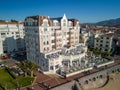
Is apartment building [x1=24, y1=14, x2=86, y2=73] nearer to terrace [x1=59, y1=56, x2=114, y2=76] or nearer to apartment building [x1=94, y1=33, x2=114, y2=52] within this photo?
terrace [x1=59, y1=56, x2=114, y2=76]

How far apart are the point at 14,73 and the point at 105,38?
54.1m

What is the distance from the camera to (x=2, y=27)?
8044cm

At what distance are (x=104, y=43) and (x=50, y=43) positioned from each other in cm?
3683

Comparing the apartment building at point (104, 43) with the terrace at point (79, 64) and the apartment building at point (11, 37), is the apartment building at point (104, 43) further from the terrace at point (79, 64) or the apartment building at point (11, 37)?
the apartment building at point (11, 37)

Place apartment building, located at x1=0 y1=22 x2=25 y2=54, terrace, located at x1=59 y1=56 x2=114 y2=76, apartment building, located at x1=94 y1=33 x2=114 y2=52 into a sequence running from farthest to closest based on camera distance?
1. apartment building, located at x1=94 y1=33 x2=114 y2=52
2. apartment building, located at x1=0 y1=22 x2=25 y2=54
3. terrace, located at x1=59 y1=56 x2=114 y2=76

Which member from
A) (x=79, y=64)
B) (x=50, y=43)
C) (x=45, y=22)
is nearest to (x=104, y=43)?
(x=79, y=64)

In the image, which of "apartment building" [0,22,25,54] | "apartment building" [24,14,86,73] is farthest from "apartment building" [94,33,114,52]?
"apartment building" [0,22,25,54]


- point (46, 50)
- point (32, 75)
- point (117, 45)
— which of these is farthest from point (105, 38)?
point (32, 75)

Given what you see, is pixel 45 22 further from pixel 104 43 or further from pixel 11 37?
pixel 104 43

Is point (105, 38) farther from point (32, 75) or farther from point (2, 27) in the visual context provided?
point (2, 27)

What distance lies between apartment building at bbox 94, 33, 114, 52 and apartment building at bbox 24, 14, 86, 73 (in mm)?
19303

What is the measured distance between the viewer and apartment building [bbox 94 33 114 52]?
81.4m

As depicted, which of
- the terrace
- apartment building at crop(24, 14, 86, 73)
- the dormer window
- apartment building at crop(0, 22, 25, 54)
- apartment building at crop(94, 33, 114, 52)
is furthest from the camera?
apartment building at crop(94, 33, 114, 52)

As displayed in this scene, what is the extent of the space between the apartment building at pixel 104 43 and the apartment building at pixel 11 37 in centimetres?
4593
